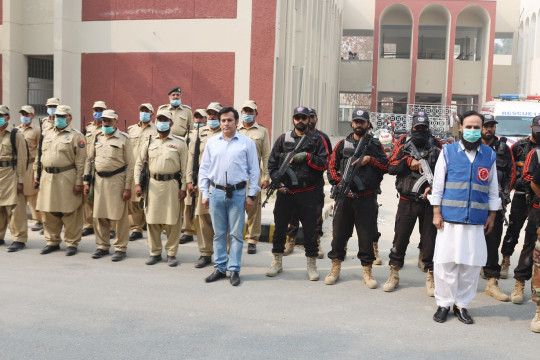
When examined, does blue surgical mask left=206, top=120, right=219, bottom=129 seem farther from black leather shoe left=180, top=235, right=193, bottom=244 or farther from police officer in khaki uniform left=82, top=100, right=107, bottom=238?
police officer in khaki uniform left=82, top=100, right=107, bottom=238

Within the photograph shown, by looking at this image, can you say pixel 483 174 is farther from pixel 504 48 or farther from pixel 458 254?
pixel 504 48

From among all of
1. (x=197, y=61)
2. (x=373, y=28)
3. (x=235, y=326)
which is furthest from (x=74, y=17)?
(x=373, y=28)

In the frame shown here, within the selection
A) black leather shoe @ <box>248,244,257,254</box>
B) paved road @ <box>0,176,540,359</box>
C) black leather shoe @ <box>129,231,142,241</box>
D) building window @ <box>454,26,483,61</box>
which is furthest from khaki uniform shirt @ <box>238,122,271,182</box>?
building window @ <box>454,26,483,61</box>

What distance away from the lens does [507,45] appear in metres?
48.7

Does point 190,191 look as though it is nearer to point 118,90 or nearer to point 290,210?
point 290,210

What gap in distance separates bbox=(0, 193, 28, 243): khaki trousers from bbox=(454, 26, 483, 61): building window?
35.3m

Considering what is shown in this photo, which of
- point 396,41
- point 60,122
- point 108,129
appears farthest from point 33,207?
point 396,41

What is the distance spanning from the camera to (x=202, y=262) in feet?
23.4

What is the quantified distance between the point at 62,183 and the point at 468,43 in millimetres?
38155

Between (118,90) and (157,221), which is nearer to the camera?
(157,221)

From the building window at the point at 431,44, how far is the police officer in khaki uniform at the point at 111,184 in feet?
116

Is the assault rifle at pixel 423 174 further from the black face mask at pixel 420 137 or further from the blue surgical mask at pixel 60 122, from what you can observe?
the blue surgical mask at pixel 60 122

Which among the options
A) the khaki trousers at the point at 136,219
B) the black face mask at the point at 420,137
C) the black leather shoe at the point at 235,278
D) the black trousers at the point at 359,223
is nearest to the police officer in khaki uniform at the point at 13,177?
the khaki trousers at the point at 136,219

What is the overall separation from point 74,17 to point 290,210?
11.3 meters
